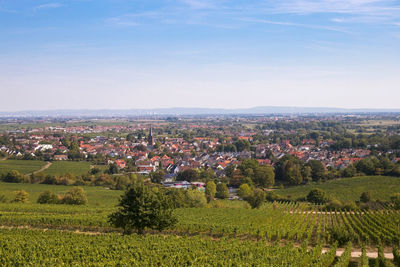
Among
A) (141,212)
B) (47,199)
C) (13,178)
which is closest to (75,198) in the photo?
(47,199)

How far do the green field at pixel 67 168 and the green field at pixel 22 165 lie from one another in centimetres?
342

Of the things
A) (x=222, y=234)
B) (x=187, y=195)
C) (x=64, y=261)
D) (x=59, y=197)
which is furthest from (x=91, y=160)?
(x=64, y=261)

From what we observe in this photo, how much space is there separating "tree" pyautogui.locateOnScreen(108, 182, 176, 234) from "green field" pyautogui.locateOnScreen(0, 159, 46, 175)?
189 feet

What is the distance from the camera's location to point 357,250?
2697 cm

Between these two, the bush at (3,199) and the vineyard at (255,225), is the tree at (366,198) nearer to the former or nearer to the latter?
the vineyard at (255,225)

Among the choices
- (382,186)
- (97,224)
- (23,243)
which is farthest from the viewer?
(382,186)

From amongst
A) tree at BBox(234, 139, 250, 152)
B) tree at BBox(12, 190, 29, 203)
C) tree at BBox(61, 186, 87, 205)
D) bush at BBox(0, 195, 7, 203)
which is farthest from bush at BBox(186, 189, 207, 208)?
tree at BBox(234, 139, 250, 152)

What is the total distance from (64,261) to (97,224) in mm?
13046

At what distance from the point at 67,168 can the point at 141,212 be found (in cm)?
6244

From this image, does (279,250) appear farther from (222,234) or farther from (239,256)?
(222,234)

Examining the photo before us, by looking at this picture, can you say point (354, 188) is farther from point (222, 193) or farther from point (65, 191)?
point (65, 191)

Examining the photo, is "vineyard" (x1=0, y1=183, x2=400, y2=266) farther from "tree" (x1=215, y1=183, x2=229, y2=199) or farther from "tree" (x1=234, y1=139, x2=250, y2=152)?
"tree" (x1=234, y1=139, x2=250, y2=152)

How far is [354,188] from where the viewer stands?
60344 millimetres

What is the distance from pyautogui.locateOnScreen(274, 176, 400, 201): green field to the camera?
55438 mm
